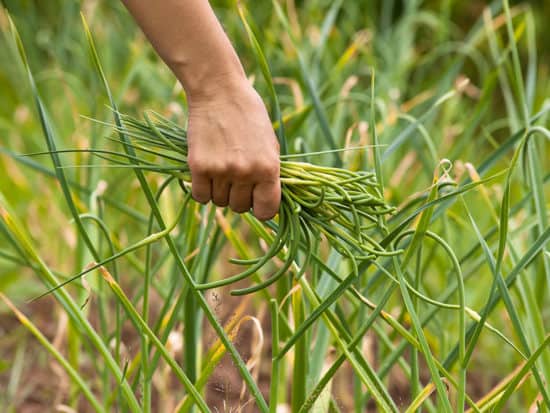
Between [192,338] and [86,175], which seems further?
[86,175]

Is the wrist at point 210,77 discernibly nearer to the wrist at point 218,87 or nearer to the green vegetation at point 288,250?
the wrist at point 218,87

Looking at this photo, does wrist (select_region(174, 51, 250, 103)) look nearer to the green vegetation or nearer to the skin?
the skin

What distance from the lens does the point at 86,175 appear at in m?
1.50

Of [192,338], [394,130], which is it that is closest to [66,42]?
[394,130]

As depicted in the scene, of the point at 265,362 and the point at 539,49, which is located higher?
the point at 539,49

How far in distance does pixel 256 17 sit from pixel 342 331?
5.77 ft

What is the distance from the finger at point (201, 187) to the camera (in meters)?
0.66

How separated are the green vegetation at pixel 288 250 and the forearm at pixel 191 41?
12cm

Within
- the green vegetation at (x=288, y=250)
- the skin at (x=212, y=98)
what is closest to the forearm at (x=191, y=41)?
the skin at (x=212, y=98)

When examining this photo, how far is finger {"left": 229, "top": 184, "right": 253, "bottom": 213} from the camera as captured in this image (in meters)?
0.66

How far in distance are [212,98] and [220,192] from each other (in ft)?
0.27

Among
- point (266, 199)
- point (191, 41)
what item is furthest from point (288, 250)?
point (191, 41)

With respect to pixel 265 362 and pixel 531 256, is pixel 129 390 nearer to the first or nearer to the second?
pixel 531 256

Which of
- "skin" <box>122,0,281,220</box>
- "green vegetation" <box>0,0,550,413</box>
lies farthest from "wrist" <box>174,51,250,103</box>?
"green vegetation" <box>0,0,550,413</box>
